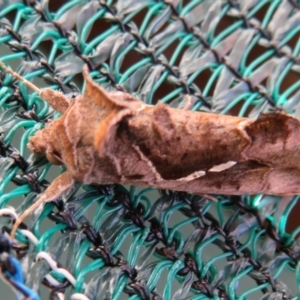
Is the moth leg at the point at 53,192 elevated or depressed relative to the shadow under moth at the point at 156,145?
depressed

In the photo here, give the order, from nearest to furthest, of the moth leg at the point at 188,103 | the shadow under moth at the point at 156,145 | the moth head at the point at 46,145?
the shadow under moth at the point at 156,145
the moth head at the point at 46,145
the moth leg at the point at 188,103

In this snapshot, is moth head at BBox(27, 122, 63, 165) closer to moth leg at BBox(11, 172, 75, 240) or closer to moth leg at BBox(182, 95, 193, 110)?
moth leg at BBox(11, 172, 75, 240)

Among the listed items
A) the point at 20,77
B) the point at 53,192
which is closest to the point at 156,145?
the point at 53,192

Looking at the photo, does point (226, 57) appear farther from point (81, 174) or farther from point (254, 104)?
point (81, 174)

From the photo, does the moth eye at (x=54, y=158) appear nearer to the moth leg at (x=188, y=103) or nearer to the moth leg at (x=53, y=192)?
the moth leg at (x=53, y=192)

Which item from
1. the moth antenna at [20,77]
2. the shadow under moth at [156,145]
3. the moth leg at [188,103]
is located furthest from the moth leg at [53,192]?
the moth leg at [188,103]

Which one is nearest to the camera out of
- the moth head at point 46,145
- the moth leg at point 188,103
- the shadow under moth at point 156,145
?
the shadow under moth at point 156,145

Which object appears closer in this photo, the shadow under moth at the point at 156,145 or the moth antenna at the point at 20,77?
the shadow under moth at the point at 156,145
